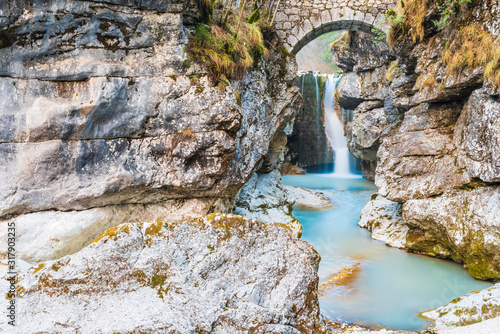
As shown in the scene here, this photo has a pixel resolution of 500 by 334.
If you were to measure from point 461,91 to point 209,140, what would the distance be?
564 cm

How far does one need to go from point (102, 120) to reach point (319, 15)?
9.08 meters

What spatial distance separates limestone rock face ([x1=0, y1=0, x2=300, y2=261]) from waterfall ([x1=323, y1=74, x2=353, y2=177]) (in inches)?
672

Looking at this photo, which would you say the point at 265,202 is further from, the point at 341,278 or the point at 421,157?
the point at 421,157

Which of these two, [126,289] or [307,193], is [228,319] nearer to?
[126,289]

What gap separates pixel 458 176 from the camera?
23.5 feet

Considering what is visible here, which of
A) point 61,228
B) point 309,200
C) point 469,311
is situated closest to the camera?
point 469,311

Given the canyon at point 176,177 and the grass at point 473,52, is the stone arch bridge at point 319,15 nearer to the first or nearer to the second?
the canyon at point 176,177

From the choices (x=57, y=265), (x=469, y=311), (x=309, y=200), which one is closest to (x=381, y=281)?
(x=469, y=311)

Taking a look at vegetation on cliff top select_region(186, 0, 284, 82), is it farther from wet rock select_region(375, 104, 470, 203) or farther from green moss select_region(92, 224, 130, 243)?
wet rock select_region(375, 104, 470, 203)

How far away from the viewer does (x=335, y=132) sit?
21.8 m

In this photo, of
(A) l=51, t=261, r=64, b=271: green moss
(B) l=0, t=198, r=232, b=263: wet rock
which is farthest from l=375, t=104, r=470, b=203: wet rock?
(A) l=51, t=261, r=64, b=271: green moss

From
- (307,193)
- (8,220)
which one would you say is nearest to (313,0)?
(307,193)

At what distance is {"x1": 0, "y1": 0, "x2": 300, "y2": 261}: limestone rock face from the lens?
4.61 metres

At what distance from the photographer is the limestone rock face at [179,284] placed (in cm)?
302
